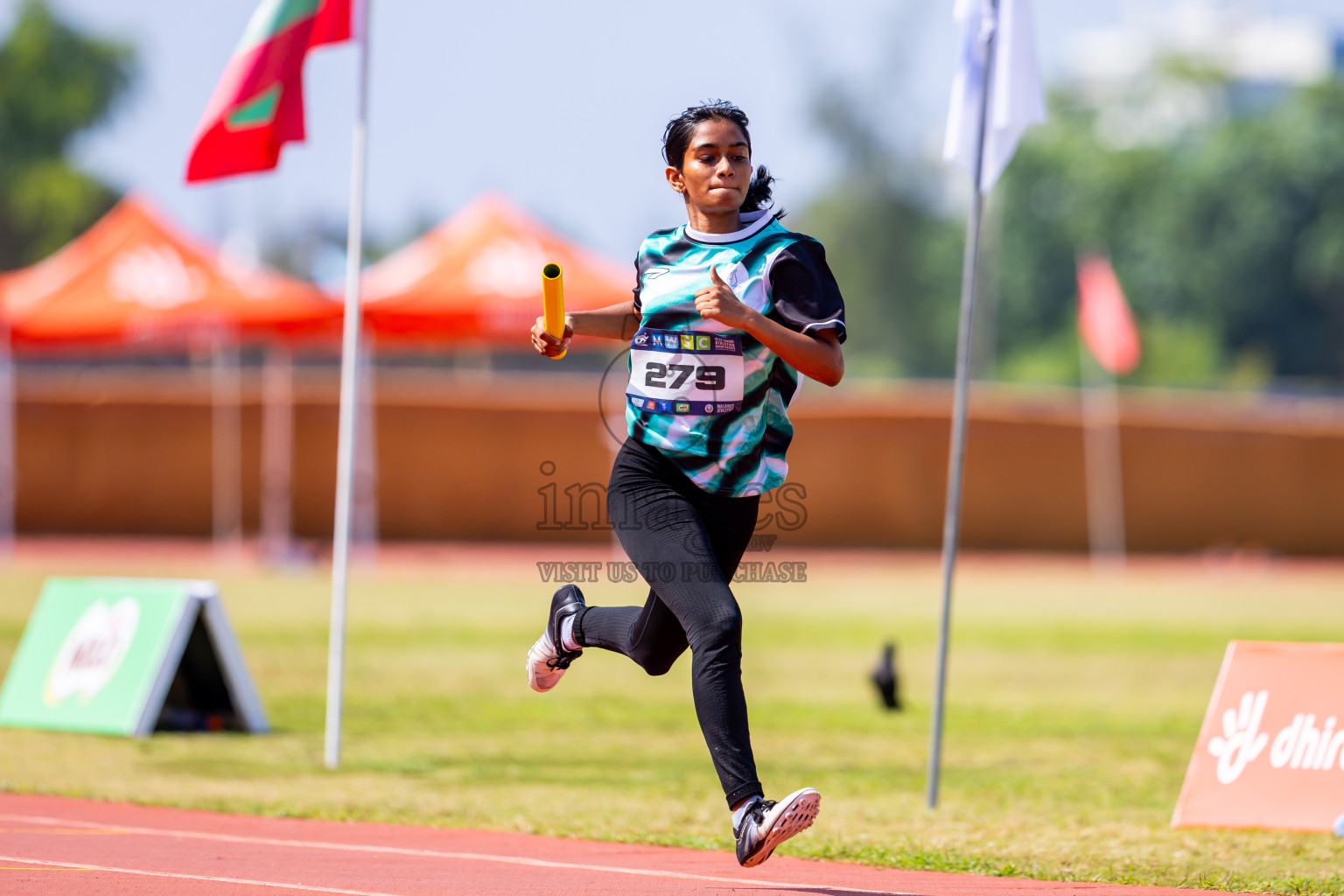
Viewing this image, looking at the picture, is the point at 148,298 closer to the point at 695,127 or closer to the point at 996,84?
the point at 996,84

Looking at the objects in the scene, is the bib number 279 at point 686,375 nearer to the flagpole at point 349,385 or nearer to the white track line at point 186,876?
the white track line at point 186,876

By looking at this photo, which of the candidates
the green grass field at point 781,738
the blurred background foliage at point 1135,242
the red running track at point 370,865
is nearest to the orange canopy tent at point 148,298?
the green grass field at point 781,738

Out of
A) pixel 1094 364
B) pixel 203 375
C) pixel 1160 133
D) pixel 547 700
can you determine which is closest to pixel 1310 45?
pixel 1160 133

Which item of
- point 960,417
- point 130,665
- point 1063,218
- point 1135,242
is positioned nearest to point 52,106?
point 1063,218

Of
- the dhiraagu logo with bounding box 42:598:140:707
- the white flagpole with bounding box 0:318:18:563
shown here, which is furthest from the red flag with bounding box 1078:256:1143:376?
the dhiraagu logo with bounding box 42:598:140:707

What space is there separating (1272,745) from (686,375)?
10.9 feet

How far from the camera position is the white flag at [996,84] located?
7.65 metres

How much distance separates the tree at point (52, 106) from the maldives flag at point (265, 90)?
59.4 meters

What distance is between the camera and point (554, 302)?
Answer: 5.12m

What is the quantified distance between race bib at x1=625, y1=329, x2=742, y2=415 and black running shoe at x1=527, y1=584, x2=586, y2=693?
914 millimetres

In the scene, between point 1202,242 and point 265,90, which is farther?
point 1202,242

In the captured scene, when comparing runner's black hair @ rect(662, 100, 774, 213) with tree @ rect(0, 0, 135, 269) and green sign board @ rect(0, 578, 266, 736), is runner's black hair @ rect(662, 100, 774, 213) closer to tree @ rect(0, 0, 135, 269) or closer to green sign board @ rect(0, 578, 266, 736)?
green sign board @ rect(0, 578, 266, 736)

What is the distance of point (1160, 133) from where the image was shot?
260ft

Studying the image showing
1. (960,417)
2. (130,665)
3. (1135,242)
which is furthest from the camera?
(1135,242)
